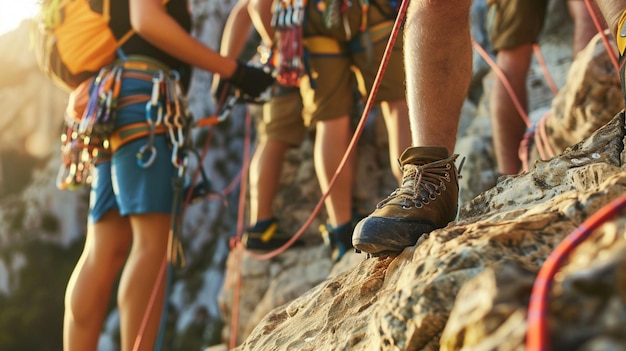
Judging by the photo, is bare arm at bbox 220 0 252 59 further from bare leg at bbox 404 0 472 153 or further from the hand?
bare leg at bbox 404 0 472 153

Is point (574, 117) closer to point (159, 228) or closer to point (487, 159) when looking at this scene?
point (487, 159)

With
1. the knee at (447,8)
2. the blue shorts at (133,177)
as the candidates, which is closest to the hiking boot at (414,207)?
the knee at (447,8)

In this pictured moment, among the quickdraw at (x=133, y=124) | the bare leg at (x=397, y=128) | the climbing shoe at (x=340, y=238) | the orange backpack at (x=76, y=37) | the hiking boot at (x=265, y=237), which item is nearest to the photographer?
the quickdraw at (x=133, y=124)

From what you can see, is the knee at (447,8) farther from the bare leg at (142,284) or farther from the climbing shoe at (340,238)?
the climbing shoe at (340,238)

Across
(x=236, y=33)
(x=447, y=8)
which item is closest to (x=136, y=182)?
(x=447, y=8)

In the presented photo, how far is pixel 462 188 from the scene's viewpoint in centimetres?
494

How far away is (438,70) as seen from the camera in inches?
76.5

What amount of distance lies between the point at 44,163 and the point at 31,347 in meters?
5.38

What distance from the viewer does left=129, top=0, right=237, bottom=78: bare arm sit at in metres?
3.05

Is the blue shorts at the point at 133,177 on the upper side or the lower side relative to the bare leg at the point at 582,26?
lower

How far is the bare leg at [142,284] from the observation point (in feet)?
9.27

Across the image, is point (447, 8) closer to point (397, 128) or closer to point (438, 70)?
point (438, 70)

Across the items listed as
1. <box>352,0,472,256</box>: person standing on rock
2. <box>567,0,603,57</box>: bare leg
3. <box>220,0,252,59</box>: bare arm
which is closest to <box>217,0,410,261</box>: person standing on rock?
<box>220,0,252,59</box>: bare arm

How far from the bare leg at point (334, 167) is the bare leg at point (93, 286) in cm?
135
